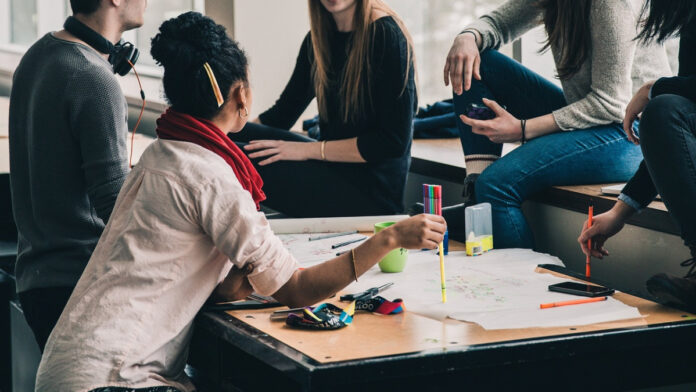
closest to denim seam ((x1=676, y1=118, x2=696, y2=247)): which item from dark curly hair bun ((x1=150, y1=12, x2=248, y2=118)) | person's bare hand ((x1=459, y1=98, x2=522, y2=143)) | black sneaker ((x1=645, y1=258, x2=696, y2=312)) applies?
black sneaker ((x1=645, y1=258, x2=696, y2=312))

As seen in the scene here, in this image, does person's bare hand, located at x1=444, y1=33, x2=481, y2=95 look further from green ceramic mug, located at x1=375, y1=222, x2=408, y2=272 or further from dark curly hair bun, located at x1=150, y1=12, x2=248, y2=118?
dark curly hair bun, located at x1=150, y1=12, x2=248, y2=118

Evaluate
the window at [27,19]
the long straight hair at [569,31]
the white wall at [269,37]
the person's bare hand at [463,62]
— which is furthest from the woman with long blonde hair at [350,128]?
the window at [27,19]

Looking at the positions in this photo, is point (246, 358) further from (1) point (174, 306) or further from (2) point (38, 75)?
(2) point (38, 75)

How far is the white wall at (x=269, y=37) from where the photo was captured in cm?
370

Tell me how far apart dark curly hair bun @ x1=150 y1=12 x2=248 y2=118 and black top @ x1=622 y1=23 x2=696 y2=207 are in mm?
796

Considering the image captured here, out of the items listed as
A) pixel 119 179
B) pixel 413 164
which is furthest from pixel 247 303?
pixel 413 164

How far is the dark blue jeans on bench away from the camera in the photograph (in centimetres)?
149

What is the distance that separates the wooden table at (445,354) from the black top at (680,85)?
320mm

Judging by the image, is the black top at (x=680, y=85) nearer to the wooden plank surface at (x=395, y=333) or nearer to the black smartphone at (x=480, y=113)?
the wooden plank surface at (x=395, y=333)

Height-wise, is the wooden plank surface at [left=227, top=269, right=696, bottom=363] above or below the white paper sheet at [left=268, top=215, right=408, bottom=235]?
above

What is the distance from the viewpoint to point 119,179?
1.66 meters

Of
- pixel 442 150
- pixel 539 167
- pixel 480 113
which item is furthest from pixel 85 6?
pixel 442 150

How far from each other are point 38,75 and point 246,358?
712mm

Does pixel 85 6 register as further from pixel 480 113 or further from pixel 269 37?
pixel 269 37
